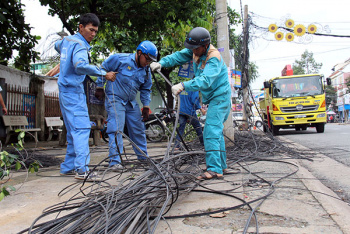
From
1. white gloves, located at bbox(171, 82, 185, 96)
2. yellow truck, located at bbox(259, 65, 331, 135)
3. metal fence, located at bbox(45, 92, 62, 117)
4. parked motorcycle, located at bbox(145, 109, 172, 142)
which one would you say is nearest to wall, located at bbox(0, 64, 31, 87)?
metal fence, located at bbox(45, 92, 62, 117)

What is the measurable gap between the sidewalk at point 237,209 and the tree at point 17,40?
4967 millimetres

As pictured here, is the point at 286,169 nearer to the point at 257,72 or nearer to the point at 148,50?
the point at 148,50

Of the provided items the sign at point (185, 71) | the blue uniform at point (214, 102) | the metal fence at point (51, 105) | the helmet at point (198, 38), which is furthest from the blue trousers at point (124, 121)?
the metal fence at point (51, 105)

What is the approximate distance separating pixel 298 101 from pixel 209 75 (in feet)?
33.5

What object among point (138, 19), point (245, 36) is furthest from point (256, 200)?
point (245, 36)

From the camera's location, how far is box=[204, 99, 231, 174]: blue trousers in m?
3.35

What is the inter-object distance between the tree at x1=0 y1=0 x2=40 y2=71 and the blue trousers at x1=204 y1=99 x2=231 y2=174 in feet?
18.0

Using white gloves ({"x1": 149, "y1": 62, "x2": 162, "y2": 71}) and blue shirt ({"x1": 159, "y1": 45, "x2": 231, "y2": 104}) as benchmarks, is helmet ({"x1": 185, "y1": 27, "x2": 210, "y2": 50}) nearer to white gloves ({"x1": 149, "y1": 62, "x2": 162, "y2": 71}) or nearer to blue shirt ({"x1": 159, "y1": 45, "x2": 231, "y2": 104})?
blue shirt ({"x1": 159, "y1": 45, "x2": 231, "y2": 104})

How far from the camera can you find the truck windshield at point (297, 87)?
40.9 feet

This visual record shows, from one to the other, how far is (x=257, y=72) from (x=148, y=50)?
115 ft

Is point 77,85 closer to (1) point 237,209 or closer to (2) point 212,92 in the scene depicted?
(2) point 212,92

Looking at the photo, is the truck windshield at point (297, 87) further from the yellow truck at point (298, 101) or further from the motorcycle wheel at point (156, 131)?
the motorcycle wheel at point (156, 131)

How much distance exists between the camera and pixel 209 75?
3.14m

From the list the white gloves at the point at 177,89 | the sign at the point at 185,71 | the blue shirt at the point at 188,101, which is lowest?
the white gloves at the point at 177,89
